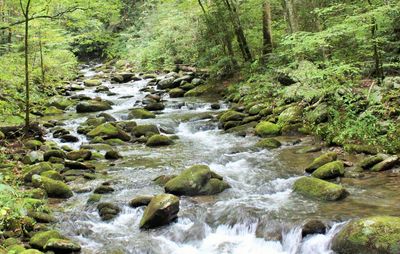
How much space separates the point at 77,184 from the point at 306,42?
642 cm

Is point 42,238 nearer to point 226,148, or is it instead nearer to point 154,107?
point 226,148

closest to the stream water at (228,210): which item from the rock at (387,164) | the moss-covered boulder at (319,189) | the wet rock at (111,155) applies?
the moss-covered boulder at (319,189)

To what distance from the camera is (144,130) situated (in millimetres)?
13766

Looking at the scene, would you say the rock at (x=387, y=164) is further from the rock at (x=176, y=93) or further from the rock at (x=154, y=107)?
the rock at (x=176, y=93)

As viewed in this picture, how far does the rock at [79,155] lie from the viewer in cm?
1079

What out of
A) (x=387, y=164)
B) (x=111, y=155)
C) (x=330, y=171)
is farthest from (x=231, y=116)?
(x=387, y=164)

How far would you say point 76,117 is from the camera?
16.9m

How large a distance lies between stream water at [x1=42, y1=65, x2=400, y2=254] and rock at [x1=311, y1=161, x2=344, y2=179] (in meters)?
0.46

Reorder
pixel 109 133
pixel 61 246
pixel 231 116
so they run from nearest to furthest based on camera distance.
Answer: pixel 61 246, pixel 109 133, pixel 231 116

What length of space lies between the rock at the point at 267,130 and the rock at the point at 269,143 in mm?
1089

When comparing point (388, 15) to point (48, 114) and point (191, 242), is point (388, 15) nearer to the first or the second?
point (191, 242)

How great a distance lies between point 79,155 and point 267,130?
555 cm

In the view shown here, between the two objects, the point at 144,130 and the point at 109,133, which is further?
the point at 144,130

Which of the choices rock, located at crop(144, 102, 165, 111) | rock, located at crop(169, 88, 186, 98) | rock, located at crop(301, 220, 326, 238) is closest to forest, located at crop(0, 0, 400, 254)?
rock, located at crop(301, 220, 326, 238)
